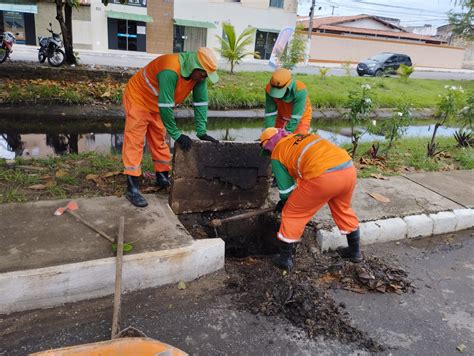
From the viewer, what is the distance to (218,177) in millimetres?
4199

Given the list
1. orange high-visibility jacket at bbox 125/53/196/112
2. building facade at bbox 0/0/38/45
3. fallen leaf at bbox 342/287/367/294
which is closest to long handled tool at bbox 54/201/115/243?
orange high-visibility jacket at bbox 125/53/196/112

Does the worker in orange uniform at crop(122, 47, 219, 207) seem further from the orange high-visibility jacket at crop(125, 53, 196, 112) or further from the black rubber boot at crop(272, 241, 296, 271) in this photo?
the black rubber boot at crop(272, 241, 296, 271)

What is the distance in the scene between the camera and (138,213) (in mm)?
3760

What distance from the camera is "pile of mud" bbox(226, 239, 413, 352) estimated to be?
2877 millimetres

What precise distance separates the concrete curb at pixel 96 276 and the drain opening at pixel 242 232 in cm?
87

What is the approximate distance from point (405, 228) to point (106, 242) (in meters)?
3.09

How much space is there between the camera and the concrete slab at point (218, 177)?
401cm

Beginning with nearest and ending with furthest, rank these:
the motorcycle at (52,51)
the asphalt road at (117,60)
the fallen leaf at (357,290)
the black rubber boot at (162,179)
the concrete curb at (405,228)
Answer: the fallen leaf at (357,290)
the concrete curb at (405,228)
the black rubber boot at (162,179)
the motorcycle at (52,51)
the asphalt road at (117,60)

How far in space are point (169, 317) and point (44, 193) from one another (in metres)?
2.10

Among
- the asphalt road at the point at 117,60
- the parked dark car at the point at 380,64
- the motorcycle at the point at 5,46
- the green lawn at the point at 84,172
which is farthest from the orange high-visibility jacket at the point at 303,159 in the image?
the parked dark car at the point at 380,64

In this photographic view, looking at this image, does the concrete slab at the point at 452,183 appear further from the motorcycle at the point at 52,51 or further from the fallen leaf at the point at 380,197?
the motorcycle at the point at 52,51

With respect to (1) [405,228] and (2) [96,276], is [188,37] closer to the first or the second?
(1) [405,228]

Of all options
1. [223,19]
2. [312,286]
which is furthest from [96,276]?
[223,19]

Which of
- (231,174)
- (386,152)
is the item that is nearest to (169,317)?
(231,174)
